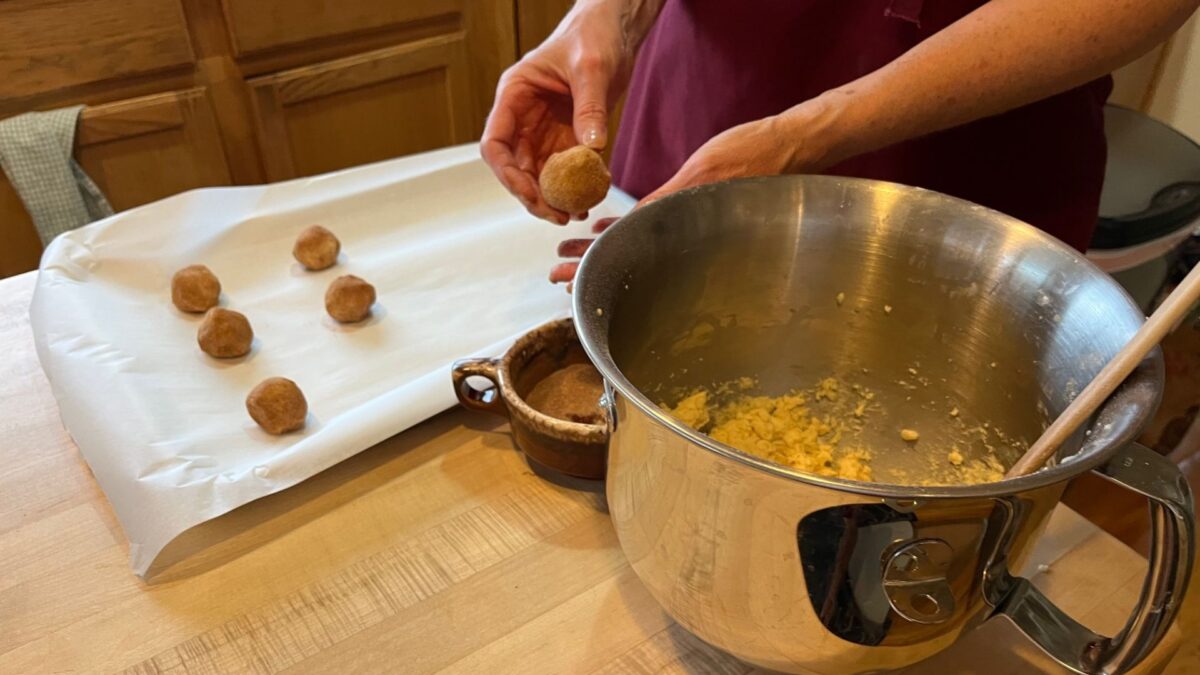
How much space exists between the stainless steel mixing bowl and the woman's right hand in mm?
234

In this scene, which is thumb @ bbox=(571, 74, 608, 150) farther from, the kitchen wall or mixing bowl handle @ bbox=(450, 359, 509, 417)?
the kitchen wall

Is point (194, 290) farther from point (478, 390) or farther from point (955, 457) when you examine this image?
point (955, 457)

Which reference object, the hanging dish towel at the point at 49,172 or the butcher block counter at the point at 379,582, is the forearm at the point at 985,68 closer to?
the butcher block counter at the point at 379,582

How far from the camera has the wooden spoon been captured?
0.40 m

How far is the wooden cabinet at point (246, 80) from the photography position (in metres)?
1.47

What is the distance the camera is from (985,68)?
0.66 meters

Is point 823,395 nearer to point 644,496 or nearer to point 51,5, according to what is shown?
point 644,496

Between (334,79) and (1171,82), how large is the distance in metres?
1.61

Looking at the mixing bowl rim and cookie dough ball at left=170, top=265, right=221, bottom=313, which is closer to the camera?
the mixing bowl rim

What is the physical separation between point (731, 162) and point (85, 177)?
131 cm

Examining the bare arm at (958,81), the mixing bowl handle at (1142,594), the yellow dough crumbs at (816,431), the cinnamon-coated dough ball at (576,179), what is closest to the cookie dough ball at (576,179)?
the cinnamon-coated dough ball at (576,179)

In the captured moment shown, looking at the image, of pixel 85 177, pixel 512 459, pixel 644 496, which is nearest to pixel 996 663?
pixel 644 496

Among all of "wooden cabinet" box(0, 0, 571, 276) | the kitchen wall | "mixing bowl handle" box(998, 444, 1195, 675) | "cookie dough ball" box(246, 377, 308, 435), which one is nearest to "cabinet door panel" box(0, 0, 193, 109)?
"wooden cabinet" box(0, 0, 571, 276)

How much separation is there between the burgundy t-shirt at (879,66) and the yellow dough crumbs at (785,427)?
1.04 feet
